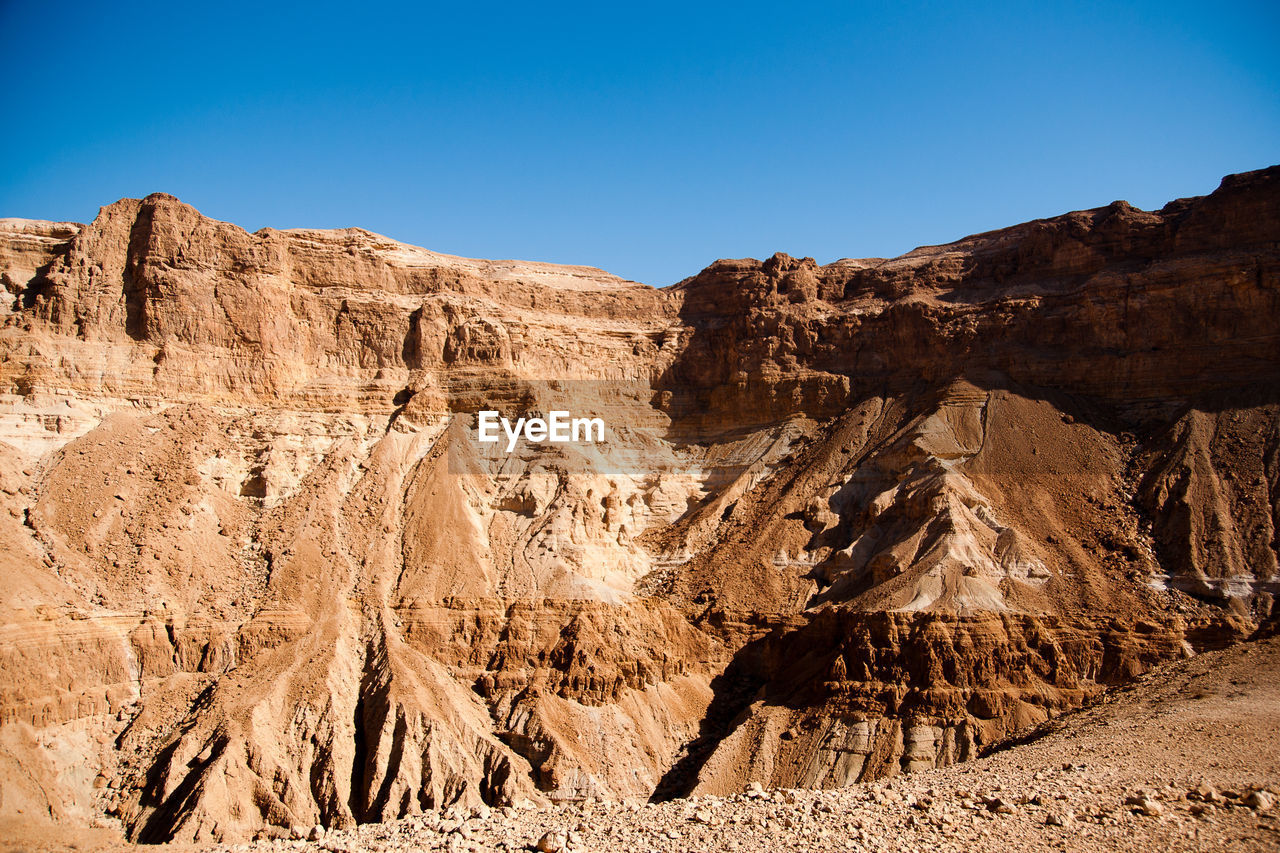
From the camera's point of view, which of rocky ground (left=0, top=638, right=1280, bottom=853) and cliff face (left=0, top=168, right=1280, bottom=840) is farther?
cliff face (left=0, top=168, right=1280, bottom=840)

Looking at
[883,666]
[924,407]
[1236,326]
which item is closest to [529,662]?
[883,666]

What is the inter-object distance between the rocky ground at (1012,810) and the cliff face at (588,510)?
5255mm

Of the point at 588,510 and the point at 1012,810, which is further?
the point at 588,510

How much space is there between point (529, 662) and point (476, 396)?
19553 millimetres

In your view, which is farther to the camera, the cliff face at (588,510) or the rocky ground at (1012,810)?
the cliff face at (588,510)

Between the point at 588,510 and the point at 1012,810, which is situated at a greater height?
the point at 588,510

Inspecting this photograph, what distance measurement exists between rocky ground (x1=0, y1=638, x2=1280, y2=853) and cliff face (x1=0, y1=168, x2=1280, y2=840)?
5255mm

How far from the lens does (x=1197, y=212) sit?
2288 inches

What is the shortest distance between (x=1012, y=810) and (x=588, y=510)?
100 feet

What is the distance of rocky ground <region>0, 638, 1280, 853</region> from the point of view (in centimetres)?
2303

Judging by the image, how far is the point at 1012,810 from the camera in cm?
2466

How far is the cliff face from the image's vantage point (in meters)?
37.9

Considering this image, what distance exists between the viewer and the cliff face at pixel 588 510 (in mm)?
37938

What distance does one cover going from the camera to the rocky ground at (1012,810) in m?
23.0
